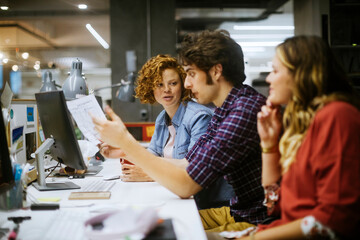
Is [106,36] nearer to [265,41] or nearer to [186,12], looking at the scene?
[186,12]

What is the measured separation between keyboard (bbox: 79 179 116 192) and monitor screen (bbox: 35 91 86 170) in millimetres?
100

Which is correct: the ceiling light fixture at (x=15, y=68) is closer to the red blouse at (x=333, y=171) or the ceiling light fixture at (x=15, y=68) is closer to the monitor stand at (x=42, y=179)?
the monitor stand at (x=42, y=179)

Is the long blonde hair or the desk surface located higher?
the long blonde hair

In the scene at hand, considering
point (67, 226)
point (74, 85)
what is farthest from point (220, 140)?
point (74, 85)

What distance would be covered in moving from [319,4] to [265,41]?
1281 millimetres

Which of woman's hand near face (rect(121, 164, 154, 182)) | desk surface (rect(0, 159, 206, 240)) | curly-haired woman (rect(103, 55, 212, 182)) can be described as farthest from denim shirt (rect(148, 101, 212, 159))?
desk surface (rect(0, 159, 206, 240))

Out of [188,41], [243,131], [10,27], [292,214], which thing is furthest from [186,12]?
[292,214]

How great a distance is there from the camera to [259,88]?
17.0 feet

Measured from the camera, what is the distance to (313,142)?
2.86 ft

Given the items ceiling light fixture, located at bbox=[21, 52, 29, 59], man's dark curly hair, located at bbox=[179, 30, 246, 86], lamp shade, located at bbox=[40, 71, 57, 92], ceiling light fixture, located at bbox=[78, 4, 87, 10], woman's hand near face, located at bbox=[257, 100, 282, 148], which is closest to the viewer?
woman's hand near face, located at bbox=[257, 100, 282, 148]

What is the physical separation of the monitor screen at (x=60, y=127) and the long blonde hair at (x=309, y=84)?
917 mm

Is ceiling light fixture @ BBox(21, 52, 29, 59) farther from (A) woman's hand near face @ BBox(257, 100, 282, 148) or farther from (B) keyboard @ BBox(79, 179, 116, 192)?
(A) woman's hand near face @ BBox(257, 100, 282, 148)

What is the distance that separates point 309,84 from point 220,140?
38cm

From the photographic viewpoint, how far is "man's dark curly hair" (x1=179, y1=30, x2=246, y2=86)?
4.50 ft
